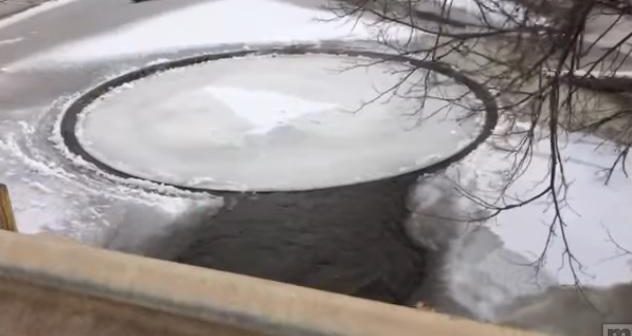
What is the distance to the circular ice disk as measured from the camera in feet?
9.06

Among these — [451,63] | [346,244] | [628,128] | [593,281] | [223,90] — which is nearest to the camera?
[628,128]

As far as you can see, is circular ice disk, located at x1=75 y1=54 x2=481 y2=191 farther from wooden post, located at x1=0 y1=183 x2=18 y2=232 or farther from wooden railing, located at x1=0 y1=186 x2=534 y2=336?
wooden railing, located at x1=0 y1=186 x2=534 y2=336

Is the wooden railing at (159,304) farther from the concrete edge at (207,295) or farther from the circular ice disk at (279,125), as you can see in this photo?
the circular ice disk at (279,125)

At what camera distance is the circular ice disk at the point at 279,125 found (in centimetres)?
276

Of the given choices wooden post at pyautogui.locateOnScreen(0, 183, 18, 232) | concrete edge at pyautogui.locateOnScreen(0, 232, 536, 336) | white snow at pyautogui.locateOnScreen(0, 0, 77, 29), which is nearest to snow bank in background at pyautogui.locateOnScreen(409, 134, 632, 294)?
concrete edge at pyautogui.locateOnScreen(0, 232, 536, 336)

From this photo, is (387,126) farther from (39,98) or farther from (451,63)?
(39,98)

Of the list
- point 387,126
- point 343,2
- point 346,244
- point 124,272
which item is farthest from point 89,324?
point 343,2

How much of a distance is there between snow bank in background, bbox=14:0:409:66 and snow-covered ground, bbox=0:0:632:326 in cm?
60

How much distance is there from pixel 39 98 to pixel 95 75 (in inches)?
12.1

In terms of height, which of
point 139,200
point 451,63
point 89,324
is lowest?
point 139,200

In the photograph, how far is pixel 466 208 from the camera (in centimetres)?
249

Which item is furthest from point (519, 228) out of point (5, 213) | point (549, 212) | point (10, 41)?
point (10, 41)

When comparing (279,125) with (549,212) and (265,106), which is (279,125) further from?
(549,212)

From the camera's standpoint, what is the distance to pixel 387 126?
3.02 metres
